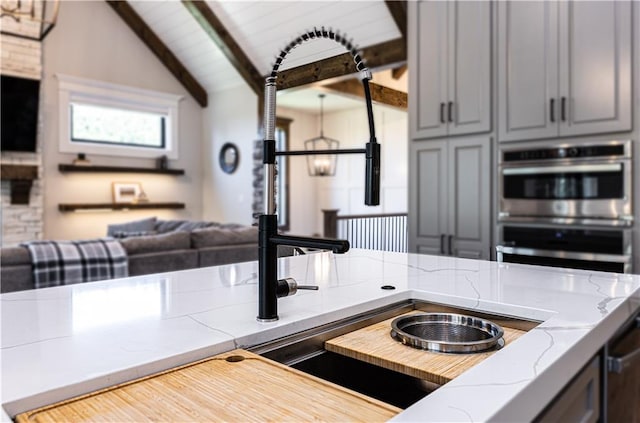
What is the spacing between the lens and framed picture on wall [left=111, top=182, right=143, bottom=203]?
21.6 feet

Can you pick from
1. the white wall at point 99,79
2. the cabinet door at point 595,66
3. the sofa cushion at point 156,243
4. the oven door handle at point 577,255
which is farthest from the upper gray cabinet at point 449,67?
the white wall at point 99,79

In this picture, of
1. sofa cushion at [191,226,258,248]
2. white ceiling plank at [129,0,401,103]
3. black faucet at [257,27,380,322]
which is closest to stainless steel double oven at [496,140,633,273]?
black faucet at [257,27,380,322]

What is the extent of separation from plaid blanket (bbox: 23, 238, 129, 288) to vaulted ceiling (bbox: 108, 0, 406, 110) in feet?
9.54

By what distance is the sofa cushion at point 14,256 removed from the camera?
279 cm

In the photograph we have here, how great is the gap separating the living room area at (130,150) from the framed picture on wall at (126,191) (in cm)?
1

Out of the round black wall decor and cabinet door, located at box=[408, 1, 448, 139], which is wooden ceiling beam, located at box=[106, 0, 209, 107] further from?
cabinet door, located at box=[408, 1, 448, 139]

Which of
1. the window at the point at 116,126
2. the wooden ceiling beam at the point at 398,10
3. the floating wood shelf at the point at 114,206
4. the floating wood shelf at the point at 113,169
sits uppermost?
the wooden ceiling beam at the point at 398,10

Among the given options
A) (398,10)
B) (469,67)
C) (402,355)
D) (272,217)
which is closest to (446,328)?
(402,355)

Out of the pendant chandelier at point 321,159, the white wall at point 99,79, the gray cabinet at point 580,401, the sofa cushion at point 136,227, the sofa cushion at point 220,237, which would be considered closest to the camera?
the gray cabinet at point 580,401

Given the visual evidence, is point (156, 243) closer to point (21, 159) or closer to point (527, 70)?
point (527, 70)

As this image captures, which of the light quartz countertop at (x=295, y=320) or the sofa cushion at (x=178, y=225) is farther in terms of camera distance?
the sofa cushion at (x=178, y=225)

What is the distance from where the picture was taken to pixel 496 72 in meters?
2.77

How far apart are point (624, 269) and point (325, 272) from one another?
1720mm

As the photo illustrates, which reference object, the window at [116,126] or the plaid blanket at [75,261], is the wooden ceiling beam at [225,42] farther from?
the plaid blanket at [75,261]
